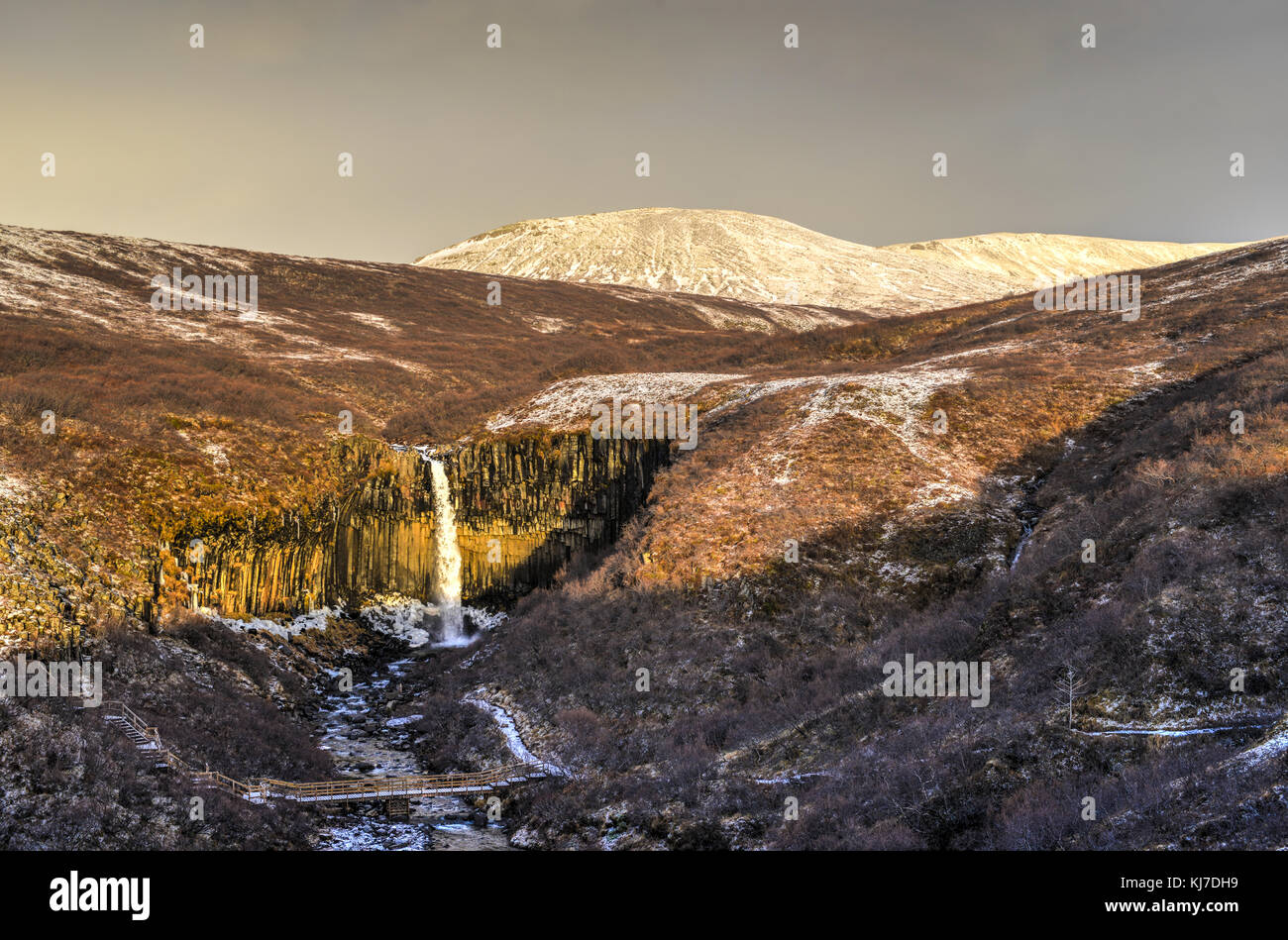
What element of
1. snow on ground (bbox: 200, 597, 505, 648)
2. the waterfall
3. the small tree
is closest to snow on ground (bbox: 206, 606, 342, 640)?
snow on ground (bbox: 200, 597, 505, 648)

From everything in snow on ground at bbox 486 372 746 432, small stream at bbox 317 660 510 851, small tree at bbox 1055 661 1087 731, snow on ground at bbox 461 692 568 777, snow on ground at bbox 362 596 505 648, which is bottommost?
small stream at bbox 317 660 510 851

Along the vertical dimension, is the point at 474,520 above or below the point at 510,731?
above

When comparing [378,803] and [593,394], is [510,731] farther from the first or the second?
[593,394]

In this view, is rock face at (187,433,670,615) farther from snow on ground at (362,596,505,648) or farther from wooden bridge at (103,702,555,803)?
wooden bridge at (103,702,555,803)

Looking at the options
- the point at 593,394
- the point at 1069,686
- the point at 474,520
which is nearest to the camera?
the point at 1069,686

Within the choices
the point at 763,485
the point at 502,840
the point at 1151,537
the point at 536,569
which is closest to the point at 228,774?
the point at 502,840

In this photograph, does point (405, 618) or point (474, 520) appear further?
point (474, 520)

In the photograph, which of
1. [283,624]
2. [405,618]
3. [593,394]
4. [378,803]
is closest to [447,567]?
[405,618]
